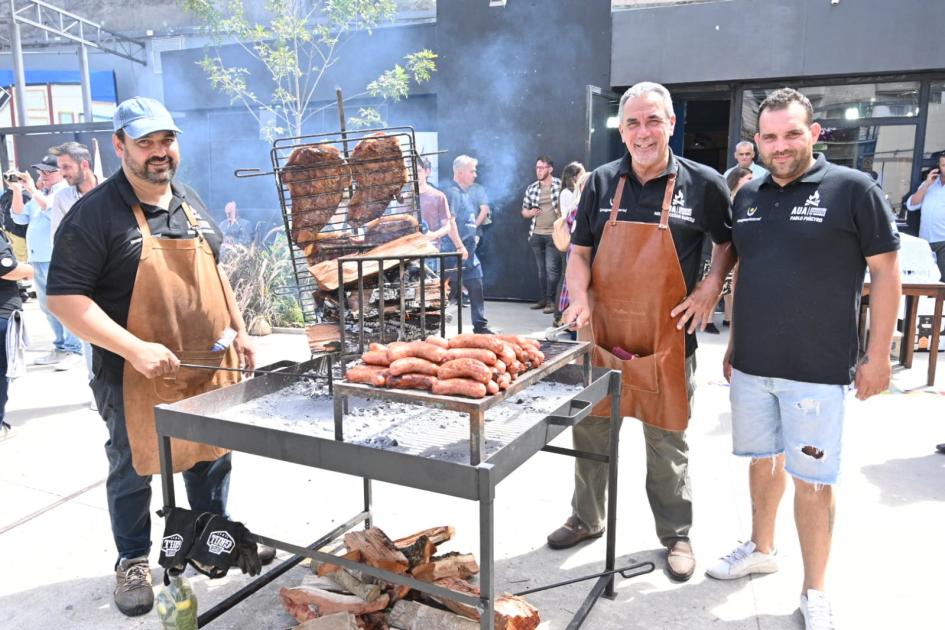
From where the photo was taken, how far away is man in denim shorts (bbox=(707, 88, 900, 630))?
104 inches

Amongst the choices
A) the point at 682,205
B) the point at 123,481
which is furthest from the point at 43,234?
the point at 682,205

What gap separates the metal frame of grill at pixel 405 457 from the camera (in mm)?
2021

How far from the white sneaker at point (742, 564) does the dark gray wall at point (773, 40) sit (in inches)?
334

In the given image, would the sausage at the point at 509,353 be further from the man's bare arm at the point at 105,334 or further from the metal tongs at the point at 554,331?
the man's bare arm at the point at 105,334

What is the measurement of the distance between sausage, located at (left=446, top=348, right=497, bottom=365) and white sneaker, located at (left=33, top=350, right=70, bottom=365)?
6.82m

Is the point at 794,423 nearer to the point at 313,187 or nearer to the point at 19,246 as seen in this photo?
the point at 313,187

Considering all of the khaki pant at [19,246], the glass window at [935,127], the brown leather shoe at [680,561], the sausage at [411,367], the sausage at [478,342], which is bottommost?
the brown leather shoe at [680,561]

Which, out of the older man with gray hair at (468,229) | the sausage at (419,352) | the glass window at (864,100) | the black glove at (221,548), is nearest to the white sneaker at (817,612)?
the sausage at (419,352)

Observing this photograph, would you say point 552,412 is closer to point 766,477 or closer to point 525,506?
point 766,477

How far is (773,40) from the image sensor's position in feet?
31.8

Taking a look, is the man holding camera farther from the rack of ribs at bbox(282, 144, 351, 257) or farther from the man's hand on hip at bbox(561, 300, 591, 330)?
the man's hand on hip at bbox(561, 300, 591, 330)

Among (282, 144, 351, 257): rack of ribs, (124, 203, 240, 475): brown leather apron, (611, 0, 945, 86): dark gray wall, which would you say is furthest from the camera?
(611, 0, 945, 86): dark gray wall

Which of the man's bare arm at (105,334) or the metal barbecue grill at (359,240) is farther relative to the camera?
the metal barbecue grill at (359,240)

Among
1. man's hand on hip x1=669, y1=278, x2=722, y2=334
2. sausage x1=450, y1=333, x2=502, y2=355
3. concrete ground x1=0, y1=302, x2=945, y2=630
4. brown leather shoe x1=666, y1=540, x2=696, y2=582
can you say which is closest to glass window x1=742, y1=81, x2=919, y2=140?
concrete ground x1=0, y1=302, x2=945, y2=630
